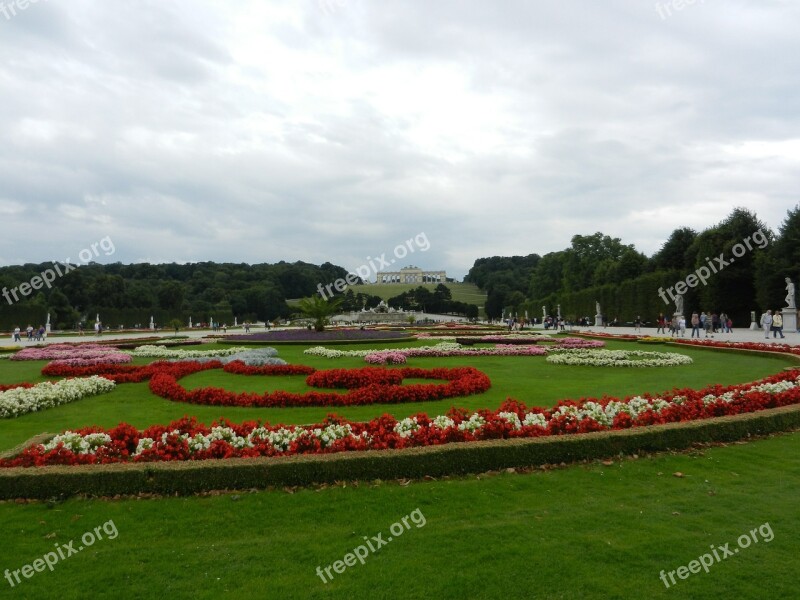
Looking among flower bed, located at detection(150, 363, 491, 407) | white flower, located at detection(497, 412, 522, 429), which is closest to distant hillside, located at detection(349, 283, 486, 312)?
flower bed, located at detection(150, 363, 491, 407)

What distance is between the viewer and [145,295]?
72875 millimetres

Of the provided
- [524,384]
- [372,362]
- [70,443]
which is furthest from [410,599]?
[372,362]

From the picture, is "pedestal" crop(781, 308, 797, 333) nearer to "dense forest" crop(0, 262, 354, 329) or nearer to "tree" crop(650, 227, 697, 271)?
"tree" crop(650, 227, 697, 271)

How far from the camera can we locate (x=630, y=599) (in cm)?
Result: 342

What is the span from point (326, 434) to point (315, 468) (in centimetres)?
76

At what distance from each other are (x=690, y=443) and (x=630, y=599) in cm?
362

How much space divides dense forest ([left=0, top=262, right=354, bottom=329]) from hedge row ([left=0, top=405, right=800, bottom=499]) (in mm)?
47545

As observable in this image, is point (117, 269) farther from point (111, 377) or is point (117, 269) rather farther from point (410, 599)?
point (410, 599)

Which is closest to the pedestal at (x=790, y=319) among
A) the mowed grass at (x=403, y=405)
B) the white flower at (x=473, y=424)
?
the mowed grass at (x=403, y=405)

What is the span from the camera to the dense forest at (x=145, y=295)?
5756 centimetres

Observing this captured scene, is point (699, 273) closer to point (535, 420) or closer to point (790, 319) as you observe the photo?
point (790, 319)

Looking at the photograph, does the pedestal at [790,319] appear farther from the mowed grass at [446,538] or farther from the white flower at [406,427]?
the white flower at [406,427]

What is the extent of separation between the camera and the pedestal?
3009 cm

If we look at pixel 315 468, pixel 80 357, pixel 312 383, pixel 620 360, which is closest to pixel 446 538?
pixel 315 468
